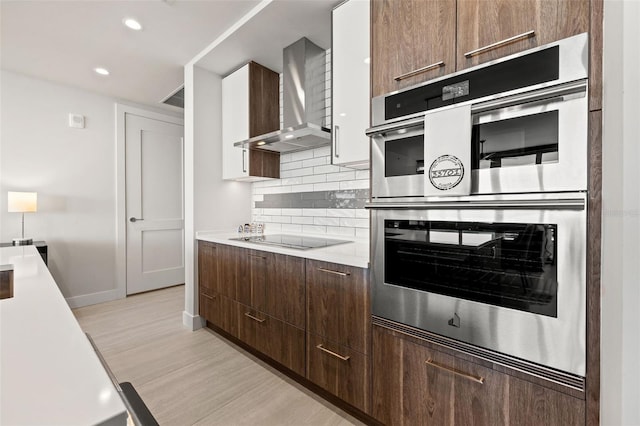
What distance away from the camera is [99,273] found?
372 cm

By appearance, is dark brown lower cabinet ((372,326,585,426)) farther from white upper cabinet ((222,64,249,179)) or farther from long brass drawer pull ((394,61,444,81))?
white upper cabinet ((222,64,249,179))

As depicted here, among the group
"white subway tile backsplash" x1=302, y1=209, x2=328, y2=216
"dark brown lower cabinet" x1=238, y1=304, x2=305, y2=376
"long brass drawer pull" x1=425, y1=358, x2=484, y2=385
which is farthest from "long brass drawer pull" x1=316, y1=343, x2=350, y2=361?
"white subway tile backsplash" x1=302, y1=209, x2=328, y2=216

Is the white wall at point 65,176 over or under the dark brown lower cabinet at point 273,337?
over

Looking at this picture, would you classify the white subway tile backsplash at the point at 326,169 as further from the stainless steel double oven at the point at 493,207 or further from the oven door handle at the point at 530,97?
the oven door handle at the point at 530,97

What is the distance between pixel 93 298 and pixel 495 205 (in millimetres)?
4511

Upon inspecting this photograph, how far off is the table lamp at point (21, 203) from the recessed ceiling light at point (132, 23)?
→ 206 centimetres

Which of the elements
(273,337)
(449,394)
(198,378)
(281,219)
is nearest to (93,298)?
(198,378)

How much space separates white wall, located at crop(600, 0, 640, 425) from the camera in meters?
0.41

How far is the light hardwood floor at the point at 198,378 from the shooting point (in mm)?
1699

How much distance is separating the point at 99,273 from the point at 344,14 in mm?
4074

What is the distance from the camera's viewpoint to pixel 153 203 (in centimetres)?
418

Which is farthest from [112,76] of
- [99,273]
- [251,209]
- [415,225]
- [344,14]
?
[415,225]

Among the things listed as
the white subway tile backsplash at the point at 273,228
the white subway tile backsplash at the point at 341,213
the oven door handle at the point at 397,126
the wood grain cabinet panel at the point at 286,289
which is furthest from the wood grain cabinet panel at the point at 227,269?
the oven door handle at the point at 397,126

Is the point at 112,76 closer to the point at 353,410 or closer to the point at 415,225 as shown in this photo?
the point at 415,225
